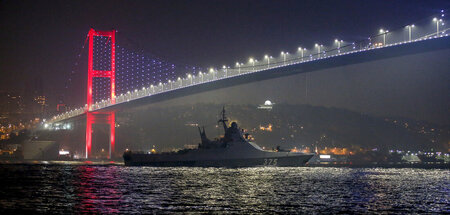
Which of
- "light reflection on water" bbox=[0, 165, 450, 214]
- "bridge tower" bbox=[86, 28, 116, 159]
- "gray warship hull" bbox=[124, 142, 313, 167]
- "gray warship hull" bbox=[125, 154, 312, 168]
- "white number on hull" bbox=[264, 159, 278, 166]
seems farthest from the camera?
"bridge tower" bbox=[86, 28, 116, 159]

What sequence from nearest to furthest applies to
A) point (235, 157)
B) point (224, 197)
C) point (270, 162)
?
point (224, 197)
point (235, 157)
point (270, 162)

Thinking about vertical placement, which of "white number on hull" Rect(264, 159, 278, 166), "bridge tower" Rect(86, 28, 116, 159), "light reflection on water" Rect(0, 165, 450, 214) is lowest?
"light reflection on water" Rect(0, 165, 450, 214)

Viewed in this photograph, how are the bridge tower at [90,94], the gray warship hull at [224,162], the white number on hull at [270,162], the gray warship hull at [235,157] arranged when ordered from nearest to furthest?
1. the gray warship hull at [235,157]
2. the gray warship hull at [224,162]
3. the white number on hull at [270,162]
4. the bridge tower at [90,94]

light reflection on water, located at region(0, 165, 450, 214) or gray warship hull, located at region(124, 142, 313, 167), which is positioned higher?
gray warship hull, located at region(124, 142, 313, 167)

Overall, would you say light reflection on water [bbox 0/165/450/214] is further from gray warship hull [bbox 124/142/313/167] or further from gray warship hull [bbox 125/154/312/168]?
gray warship hull [bbox 125/154/312/168]

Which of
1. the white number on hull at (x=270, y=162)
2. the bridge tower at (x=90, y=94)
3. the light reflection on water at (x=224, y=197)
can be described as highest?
the bridge tower at (x=90, y=94)

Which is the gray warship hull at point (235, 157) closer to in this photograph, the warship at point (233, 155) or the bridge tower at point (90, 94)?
the warship at point (233, 155)

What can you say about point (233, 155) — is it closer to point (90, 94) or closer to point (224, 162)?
point (224, 162)

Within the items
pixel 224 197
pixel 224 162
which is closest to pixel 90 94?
pixel 224 162

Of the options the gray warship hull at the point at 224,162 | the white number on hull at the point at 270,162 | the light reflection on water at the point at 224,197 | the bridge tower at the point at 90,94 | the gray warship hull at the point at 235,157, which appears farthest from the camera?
the bridge tower at the point at 90,94

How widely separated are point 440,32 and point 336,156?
47314mm

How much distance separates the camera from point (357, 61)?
4334cm

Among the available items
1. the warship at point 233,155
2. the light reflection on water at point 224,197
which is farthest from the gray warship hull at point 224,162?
the light reflection on water at point 224,197

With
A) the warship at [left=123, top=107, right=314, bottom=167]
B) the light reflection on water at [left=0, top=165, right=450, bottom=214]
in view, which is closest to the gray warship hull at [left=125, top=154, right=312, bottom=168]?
the warship at [left=123, top=107, right=314, bottom=167]
